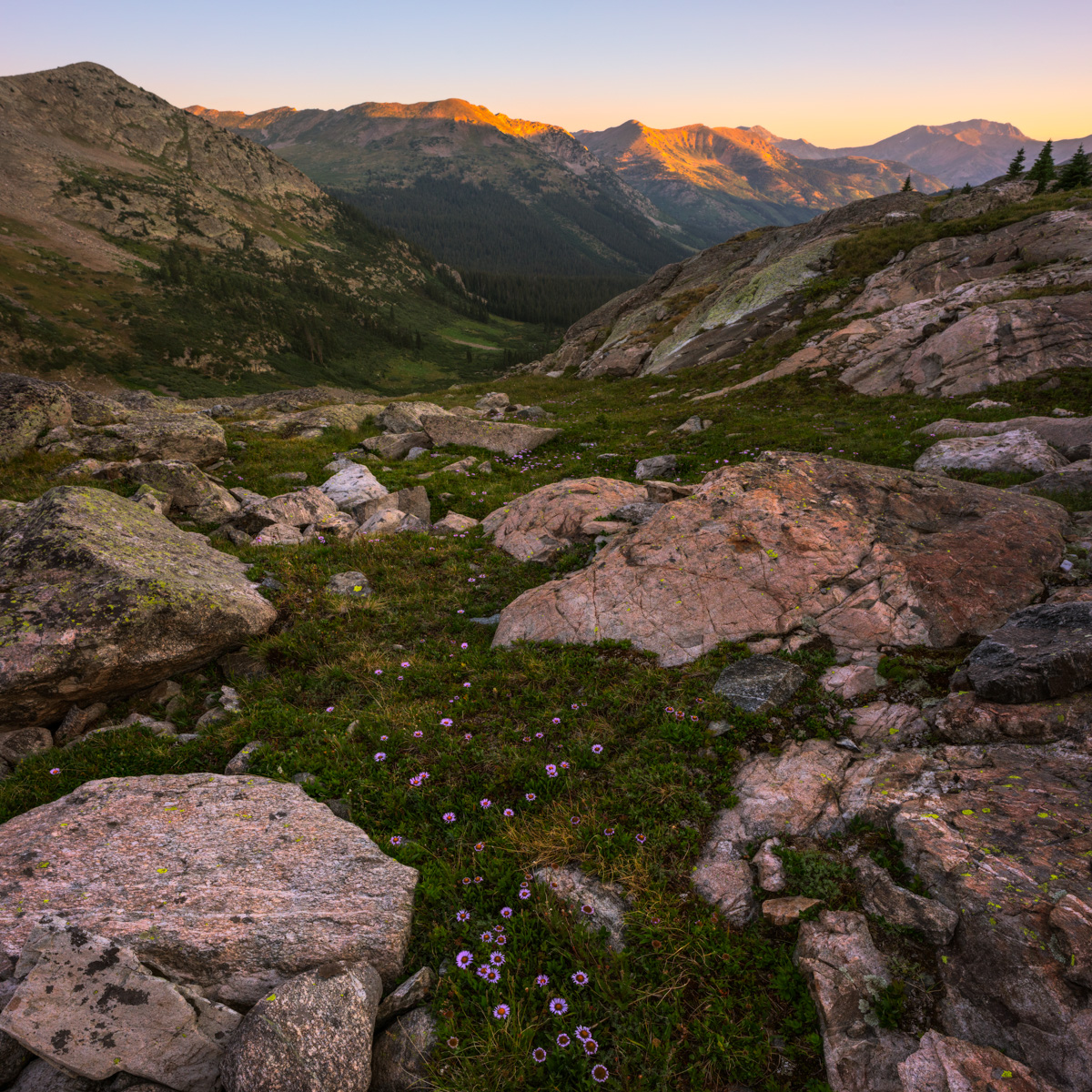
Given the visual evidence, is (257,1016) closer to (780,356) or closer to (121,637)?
(121,637)

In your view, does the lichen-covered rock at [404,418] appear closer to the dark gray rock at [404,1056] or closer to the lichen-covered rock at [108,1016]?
the lichen-covered rock at [108,1016]

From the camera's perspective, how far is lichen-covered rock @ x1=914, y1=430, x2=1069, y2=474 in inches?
547

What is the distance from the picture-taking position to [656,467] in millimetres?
17891

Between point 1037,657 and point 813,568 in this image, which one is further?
point 813,568

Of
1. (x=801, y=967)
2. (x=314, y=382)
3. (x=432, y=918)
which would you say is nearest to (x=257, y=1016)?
(x=432, y=918)

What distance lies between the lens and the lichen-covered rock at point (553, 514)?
12703 mm

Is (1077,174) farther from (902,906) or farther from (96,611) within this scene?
(96,611)

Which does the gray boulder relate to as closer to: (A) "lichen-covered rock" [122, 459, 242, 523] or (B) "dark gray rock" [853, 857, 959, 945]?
(A) "lichen-covered rock" [122, 459, 242, 523]

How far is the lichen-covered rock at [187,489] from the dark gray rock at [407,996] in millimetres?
13170

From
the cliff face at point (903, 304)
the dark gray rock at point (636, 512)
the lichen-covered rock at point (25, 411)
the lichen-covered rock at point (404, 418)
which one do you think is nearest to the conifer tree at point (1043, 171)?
the cliff face at point (903, 304)

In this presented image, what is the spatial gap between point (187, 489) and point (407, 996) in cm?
1495

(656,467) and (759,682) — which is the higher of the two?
(656,467)

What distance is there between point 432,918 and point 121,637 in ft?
20.9

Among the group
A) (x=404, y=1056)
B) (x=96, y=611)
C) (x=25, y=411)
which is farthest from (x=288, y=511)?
(x=404, y=1056)
